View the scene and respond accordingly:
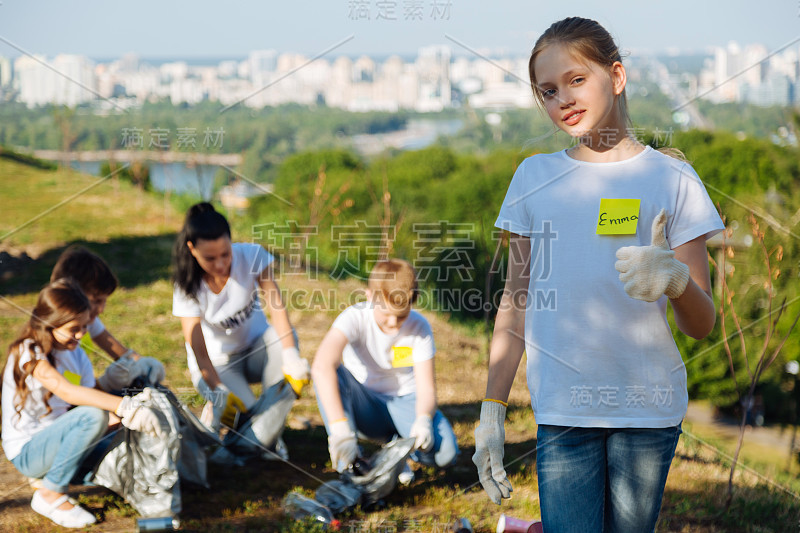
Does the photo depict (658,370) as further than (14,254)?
No

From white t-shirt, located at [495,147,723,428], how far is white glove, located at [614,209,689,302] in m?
0.09

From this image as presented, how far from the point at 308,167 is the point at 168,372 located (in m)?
35.1

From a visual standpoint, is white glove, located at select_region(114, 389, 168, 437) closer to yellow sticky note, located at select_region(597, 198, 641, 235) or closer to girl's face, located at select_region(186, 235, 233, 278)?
girl's face, located at select_region(186, 235, 233, 278)

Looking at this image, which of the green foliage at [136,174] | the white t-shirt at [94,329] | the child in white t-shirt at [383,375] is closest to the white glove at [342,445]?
the child in white t-shirt at [383,375]

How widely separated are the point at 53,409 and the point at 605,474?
6.51 ft

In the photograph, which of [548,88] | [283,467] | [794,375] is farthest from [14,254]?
[794,375]

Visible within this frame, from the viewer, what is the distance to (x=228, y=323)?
297 cm

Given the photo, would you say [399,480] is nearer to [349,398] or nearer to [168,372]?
[349,398]

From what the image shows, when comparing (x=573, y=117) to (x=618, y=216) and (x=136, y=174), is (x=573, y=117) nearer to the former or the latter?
(x=618, y=216)

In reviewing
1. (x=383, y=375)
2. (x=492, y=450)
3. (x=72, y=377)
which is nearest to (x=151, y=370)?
(x=72, y=377)

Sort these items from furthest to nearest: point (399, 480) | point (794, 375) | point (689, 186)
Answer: point (794, 375)
point (399, 480)
point (689, 186)

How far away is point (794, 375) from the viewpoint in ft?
47.6

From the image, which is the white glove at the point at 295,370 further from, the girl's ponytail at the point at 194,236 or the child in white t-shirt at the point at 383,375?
the girl's ponytail at the point at 194,236

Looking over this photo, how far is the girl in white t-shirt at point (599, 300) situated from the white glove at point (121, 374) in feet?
5.88
